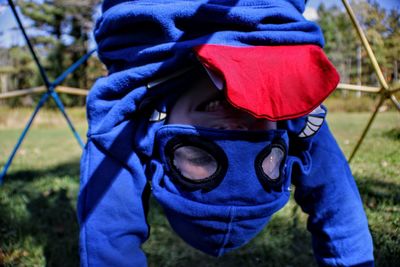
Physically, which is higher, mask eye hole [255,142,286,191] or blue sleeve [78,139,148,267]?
mask eye hole [255,142,286,191]

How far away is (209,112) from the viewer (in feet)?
2.48

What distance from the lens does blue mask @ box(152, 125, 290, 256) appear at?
2.34 feet

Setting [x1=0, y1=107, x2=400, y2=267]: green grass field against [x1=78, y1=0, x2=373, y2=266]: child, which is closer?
[x1=78, y1=0, x2=373, y2=266]: child

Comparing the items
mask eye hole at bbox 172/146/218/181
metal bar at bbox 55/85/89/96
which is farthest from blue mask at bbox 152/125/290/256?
metal bar at bbox 55/85/89/96

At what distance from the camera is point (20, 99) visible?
10.7 metres

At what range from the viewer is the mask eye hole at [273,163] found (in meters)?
0.75

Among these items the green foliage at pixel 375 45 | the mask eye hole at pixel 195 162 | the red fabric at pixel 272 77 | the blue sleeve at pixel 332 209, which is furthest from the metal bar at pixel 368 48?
the mask eye hole at pixel 195 162

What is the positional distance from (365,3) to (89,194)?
0.89 m

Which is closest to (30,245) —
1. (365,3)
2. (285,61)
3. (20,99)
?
(285,61)

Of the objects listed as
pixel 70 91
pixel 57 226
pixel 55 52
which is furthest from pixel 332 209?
pixel 55 52

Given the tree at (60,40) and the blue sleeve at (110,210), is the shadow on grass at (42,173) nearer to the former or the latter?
the blue sleeve at (110,210)

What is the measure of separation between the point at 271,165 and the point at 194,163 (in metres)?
0.15

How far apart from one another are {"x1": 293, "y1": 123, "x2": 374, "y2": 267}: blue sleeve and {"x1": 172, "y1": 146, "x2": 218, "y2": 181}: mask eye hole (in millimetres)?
254

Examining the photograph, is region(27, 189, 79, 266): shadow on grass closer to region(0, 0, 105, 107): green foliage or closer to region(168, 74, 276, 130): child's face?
region(168, 74, 276, 130): child's face
